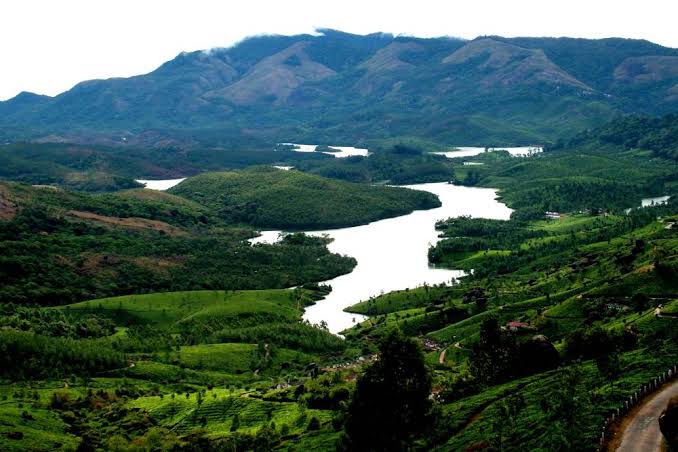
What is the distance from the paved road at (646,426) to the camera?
58653 mm

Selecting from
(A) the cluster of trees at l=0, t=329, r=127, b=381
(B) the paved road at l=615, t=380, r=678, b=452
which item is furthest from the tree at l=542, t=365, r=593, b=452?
(A) the cluster of trees at l=0, t=329, r=127, b=381

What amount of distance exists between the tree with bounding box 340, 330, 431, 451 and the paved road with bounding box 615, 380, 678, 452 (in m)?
22.0

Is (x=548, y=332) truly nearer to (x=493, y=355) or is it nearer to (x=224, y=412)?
(x=493, y=355)

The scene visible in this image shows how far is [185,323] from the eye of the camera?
Result: 167 metres

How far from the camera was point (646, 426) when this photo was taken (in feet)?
203

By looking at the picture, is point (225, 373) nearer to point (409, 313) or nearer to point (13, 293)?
point (409, 313)

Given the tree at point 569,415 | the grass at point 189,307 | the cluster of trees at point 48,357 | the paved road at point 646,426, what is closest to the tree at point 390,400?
the tree at point 569,415

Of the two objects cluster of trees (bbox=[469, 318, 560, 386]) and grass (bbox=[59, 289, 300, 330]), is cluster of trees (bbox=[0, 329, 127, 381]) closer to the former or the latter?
grass (bbox=[59, 289, 300, 330])

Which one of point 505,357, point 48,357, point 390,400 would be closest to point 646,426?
point 390,400

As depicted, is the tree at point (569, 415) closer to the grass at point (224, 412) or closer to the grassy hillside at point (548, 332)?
the grassy hillside at point (548, 332)

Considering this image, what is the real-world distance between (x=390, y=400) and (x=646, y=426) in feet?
87.1

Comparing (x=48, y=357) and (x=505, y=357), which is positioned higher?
(x=505, y=357)

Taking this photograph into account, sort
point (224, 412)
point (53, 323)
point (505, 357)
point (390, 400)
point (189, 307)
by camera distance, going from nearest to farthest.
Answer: point (390, 400) < point (505, 357) < point (224, 412) < point (53, 323) < point (189, 307)

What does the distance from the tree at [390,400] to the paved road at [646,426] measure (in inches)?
865
